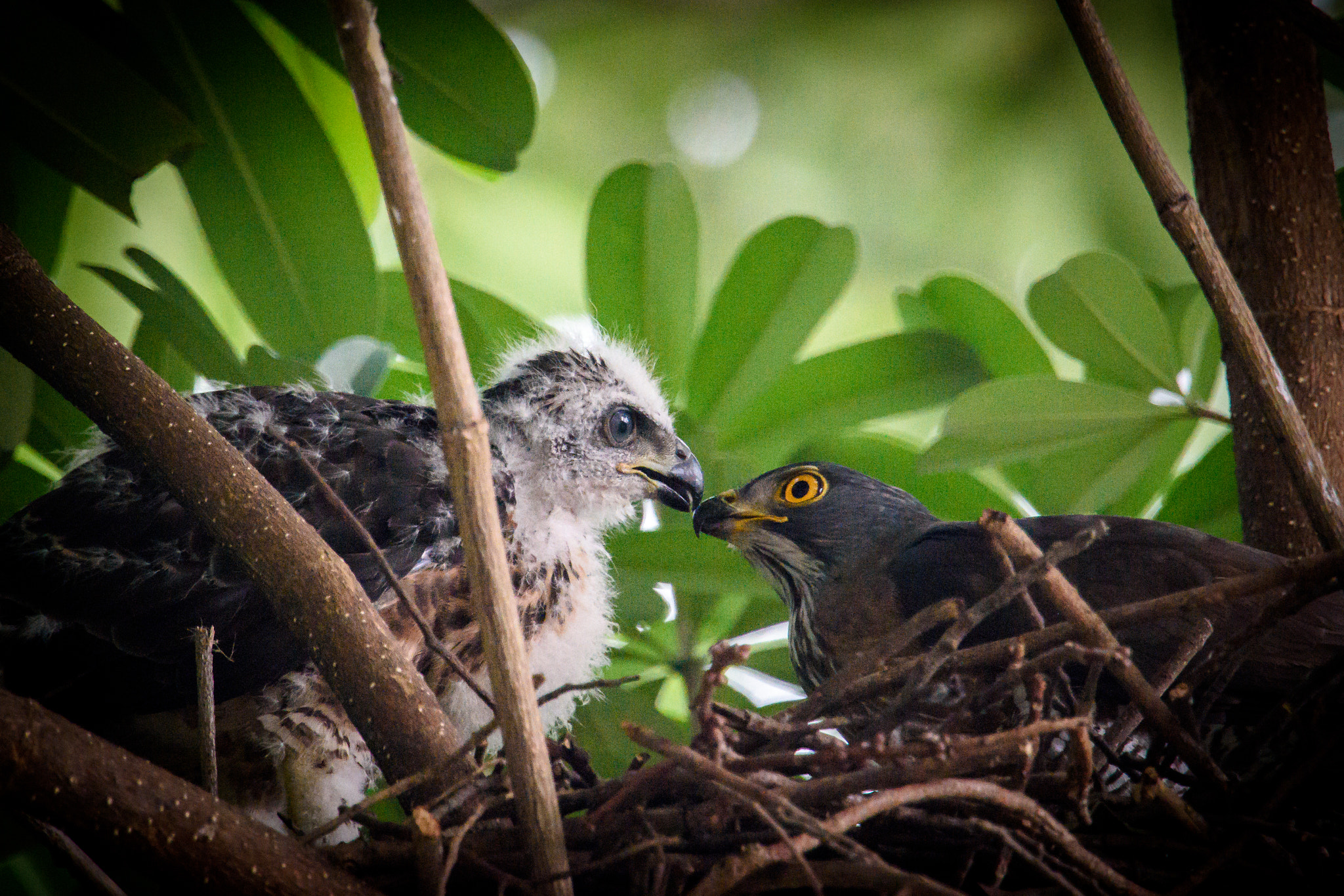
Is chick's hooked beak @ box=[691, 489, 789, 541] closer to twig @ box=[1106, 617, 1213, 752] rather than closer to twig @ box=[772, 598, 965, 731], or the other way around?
twig @ box=[772, 598, 965, 731]

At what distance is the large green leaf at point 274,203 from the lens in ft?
7.35

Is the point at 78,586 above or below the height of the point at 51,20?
below

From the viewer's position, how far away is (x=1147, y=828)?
1520 mm

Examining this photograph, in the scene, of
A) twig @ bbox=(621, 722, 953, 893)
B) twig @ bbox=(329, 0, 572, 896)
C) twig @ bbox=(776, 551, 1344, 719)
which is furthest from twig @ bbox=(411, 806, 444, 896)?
twig @ bbox=(776, 551, 1344, 719)

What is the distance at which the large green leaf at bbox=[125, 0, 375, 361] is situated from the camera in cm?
224

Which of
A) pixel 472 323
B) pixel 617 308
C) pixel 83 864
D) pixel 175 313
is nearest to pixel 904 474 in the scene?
pixel 617 308

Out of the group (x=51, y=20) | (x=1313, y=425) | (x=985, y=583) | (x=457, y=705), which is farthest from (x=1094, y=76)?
(x=51, y=20)

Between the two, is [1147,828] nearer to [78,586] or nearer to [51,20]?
[78,586]

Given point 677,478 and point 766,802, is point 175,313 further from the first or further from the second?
point 766,802

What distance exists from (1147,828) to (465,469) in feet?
3.46

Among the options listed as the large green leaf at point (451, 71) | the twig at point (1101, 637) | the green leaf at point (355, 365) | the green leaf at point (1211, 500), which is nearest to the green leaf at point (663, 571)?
the green leaf at point (355, 365)

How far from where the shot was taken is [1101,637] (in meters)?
1.41

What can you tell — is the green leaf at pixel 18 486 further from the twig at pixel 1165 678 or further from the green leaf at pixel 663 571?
the twig at pixel 1165 678

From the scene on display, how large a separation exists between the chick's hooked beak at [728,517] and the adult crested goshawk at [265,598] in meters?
0.26
